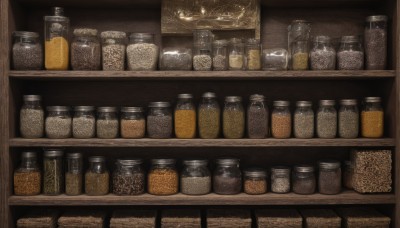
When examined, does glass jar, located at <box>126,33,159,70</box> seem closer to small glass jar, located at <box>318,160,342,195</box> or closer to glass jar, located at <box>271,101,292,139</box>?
glass jar, located at <box>271,101,292,139</box>

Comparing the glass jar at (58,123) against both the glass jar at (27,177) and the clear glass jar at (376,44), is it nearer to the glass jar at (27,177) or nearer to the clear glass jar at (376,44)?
the glass jar at (27,177)

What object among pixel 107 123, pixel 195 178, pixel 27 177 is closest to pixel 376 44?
pixel 195 178

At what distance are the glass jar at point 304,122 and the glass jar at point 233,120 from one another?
10.6 inches

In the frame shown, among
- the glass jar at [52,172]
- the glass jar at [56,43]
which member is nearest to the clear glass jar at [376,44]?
the glass jar at [56,43]

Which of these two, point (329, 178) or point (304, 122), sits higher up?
point (304, 122)

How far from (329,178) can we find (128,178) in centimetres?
100

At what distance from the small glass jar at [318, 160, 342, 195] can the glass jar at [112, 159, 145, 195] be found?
0.90 m

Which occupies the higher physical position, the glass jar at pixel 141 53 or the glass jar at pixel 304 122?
the glass jar at pixel 141 53

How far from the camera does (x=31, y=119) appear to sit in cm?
225

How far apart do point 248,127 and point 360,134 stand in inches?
23.4

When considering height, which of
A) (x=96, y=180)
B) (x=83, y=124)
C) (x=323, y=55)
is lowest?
(x=96, y=180)

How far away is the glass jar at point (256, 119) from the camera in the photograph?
2.25m

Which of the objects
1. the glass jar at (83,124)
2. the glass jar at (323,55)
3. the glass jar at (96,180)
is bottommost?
the glass jar at (96,180)

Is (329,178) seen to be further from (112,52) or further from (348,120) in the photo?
(112,52)
